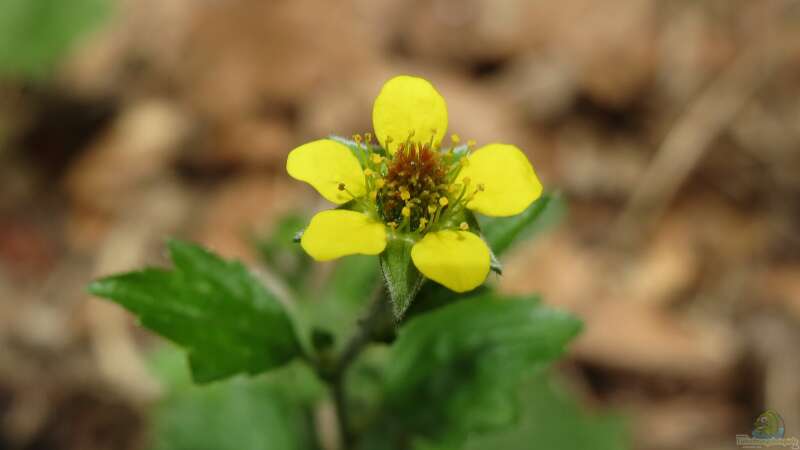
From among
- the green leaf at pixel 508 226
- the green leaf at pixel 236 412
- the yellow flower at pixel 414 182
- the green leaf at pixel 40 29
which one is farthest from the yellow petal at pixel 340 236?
the green leaf at pixel 40 29

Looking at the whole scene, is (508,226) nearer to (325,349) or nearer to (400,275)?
(400,275)

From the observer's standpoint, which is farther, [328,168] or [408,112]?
[408,112]

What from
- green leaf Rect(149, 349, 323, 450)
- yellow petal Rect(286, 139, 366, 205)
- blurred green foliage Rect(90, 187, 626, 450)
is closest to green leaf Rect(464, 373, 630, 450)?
blurred green foliage Rect(90, 187, 626, 450)

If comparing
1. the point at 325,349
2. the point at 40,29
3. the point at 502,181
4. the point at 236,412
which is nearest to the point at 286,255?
the point at 236,412

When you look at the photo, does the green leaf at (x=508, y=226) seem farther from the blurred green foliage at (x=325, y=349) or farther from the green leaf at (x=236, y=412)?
the green leaf at (x=236, y=412)

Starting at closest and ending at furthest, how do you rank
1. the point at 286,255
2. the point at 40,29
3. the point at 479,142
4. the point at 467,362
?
1. the point at 467,362
2. the point at 286,255
3. the point at 479,142
4. the point at 40,29

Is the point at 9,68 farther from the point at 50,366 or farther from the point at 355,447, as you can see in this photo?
the point at 355,447

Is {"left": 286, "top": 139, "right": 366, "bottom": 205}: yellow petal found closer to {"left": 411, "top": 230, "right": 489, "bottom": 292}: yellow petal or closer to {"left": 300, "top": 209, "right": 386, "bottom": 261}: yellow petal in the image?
{"left": 300, "top": 209, "right": 386, "bottom": 261}: yellow petal
